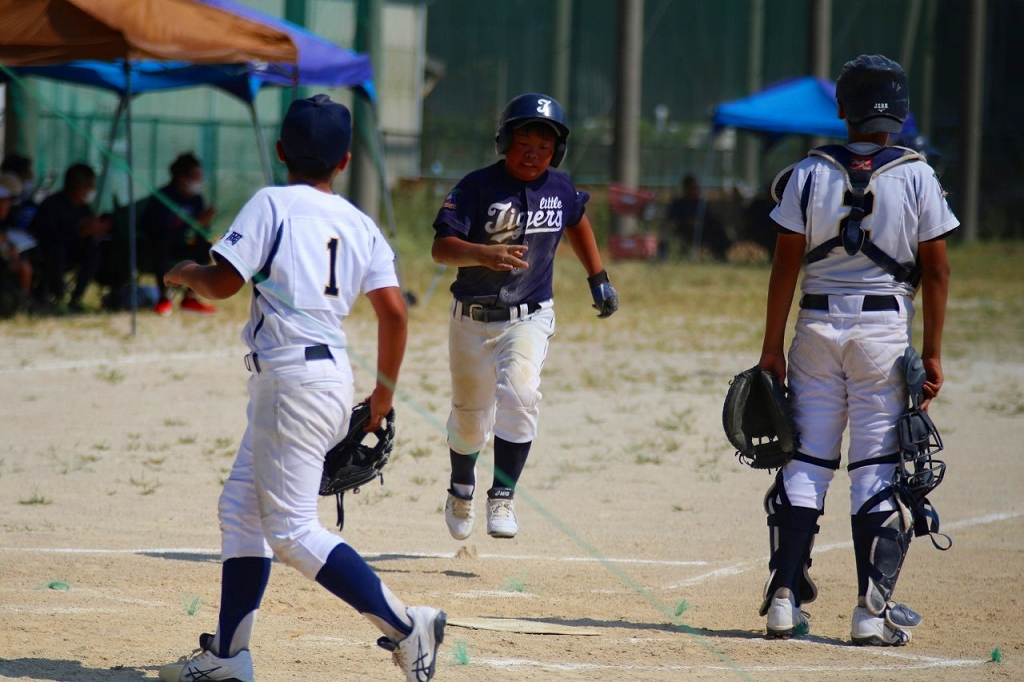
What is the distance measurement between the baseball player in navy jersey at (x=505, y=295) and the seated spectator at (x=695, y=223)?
1777 cm

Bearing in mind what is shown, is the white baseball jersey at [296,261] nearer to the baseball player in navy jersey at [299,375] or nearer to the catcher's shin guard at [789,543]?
the baseball player in navy jersey at [299,375]

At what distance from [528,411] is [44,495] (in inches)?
110

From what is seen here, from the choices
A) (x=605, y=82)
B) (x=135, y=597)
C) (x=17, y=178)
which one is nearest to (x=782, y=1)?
(x=605, y=82)

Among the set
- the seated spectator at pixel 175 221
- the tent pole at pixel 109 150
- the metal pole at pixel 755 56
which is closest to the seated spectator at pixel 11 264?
the tent pole at pixel 109 150

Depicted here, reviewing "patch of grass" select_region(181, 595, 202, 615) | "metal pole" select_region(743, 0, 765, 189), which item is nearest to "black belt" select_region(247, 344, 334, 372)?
"patch of grass" select_region(181, 595, 202, 615)

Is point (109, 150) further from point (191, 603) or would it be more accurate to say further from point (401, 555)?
point (191, 603)

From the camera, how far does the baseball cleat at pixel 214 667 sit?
3.73 m

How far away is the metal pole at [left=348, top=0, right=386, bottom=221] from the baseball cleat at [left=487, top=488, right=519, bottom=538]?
12041mm

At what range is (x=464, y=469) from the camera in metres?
5.73

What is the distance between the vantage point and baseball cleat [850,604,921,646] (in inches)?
175

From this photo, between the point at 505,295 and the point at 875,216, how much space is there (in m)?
1.84

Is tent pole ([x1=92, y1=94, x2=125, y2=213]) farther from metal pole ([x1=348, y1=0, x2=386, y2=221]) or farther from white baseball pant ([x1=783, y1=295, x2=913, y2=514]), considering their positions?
white baseball pant ([x1=783, y1=295, x2=913, y2=514])

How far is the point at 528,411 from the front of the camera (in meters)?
5.55

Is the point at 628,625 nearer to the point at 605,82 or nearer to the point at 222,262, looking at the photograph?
the point at 222,262
